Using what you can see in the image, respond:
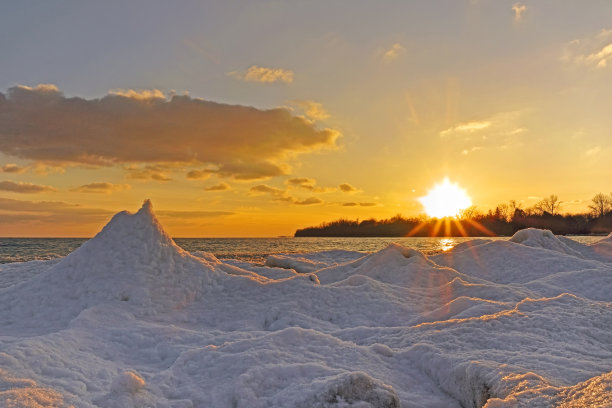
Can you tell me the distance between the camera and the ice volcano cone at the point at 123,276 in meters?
11.7

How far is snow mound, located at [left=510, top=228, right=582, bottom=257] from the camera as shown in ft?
84.9

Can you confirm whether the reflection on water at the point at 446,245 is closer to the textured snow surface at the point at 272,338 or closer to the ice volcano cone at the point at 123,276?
the textured snow surface at the point at 272,338

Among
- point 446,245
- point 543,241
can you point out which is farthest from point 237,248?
point 543,241

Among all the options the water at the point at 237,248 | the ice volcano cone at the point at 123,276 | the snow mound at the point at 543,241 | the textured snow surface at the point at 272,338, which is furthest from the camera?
the water at the point at 237,248

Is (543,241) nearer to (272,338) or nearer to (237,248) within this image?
(272,338)

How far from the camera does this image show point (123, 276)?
12438 mm

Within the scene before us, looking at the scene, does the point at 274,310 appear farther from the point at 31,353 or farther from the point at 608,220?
the point at 608,220

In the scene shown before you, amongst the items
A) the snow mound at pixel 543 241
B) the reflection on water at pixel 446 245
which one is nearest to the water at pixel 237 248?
the reflection on water at pixel 446 245

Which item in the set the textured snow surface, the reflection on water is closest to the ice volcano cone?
the textured snow surface

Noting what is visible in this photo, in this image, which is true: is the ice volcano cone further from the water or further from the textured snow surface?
the water

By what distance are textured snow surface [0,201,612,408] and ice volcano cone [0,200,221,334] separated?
1.7 inches

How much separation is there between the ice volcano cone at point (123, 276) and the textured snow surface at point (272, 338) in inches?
1.7

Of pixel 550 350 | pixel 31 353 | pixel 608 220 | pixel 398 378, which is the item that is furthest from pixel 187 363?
pixel 608 220

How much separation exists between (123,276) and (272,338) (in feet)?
20.8
